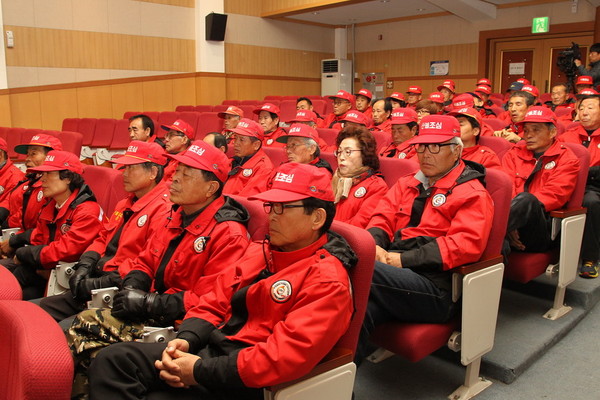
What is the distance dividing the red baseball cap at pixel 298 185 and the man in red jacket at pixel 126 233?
788 mm

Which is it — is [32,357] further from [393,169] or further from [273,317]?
[393,169]

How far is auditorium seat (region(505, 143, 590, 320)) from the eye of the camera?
2520 mm

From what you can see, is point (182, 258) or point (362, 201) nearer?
point (182, 258)

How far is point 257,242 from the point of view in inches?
69.5

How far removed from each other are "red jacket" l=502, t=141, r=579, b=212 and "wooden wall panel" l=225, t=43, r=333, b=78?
8468 millimetres

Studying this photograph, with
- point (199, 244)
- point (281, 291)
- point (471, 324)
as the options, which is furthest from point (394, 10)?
point (281, 291)

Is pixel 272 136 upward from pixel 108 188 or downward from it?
upward

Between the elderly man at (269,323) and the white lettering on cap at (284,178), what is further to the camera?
the white lettering on cap at (284,178)

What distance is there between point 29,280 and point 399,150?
8.12 feet

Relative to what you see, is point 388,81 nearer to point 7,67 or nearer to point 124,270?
point 7,67

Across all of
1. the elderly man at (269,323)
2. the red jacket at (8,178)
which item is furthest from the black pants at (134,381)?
the red jacket at (8,178)

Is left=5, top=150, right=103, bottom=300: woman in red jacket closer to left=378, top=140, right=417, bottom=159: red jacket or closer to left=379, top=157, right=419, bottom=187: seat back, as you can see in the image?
left=379, top=157, right=419, bottom=187: seat back

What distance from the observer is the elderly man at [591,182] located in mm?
2955

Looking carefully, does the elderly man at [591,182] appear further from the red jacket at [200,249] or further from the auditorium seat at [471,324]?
the red jacket at [200,249]
